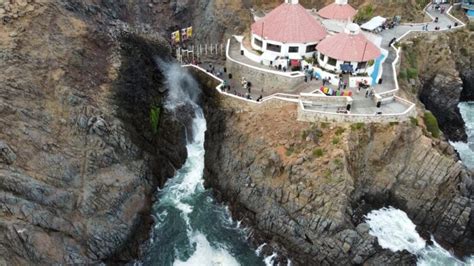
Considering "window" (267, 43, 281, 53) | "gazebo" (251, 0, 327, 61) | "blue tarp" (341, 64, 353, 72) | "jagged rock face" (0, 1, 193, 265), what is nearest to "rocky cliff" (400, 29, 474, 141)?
"blue tarp" (341, 64, 353, 72)

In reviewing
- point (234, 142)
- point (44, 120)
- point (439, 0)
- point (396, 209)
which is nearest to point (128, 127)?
point (44, 120)

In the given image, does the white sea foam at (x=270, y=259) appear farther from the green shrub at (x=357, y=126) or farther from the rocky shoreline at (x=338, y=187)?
the green shrub at (x=357, y=126)

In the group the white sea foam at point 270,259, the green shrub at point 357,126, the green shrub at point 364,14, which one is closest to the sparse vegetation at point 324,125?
the green shrub at point 357,126

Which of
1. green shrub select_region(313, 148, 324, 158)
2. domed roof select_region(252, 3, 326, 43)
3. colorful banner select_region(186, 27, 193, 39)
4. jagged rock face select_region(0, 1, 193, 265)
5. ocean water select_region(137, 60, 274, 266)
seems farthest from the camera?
colorful banner select_region(186, 27, 193, 39)

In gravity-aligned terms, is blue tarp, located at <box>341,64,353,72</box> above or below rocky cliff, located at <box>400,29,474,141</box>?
above

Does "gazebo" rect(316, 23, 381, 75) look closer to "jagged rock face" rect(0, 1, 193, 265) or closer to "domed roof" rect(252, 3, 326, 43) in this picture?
"domed roof" rect(252, 3, 326, 43)

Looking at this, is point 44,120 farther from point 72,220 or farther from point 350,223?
point 350,223
